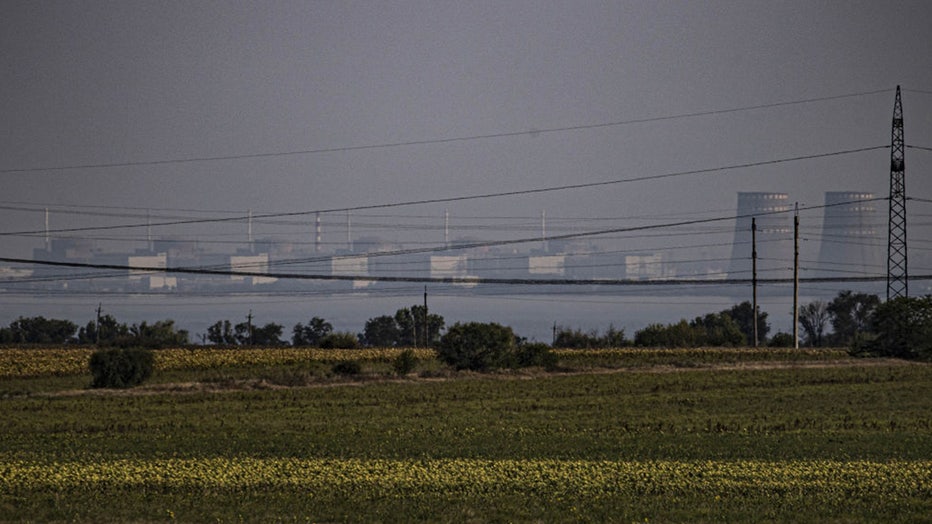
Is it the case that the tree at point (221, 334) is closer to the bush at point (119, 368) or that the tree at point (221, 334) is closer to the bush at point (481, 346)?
the bush at point (481, 346)

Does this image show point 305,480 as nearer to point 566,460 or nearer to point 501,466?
point 501,466

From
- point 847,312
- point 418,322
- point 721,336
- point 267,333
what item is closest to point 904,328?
point 721,336

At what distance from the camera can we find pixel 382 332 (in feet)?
595

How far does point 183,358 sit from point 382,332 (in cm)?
9638

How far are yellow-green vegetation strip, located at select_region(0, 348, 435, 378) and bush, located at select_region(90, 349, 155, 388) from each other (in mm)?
11610

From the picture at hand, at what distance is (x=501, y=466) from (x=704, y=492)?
6.28m

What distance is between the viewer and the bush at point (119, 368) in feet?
215

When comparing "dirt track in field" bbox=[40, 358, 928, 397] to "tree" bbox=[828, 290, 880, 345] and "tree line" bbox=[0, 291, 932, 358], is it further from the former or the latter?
"tree" bbox=[828, 290, 880, 345]

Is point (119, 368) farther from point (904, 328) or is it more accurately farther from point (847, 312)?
point (847, 312)

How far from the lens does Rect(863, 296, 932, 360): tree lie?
285 ft

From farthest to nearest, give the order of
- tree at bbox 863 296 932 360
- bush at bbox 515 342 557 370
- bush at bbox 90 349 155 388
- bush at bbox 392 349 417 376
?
tree at bbox 863 296 932 360 < bush at bbox 515 342 557 370 < bush at bbox 392 349 417 376 < bush at bbox 90 349 155 388

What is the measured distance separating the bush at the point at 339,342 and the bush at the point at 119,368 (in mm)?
40637

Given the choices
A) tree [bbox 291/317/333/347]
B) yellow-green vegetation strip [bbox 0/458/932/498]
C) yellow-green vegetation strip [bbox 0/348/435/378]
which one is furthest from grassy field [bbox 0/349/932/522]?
tree [bbox 291/317/333/347]

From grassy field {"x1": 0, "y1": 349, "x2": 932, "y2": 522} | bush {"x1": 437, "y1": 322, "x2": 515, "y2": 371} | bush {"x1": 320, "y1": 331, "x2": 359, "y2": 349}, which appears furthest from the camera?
bush {"x1": 320, "y1": 331, "x2": 359, "y2": 349}
